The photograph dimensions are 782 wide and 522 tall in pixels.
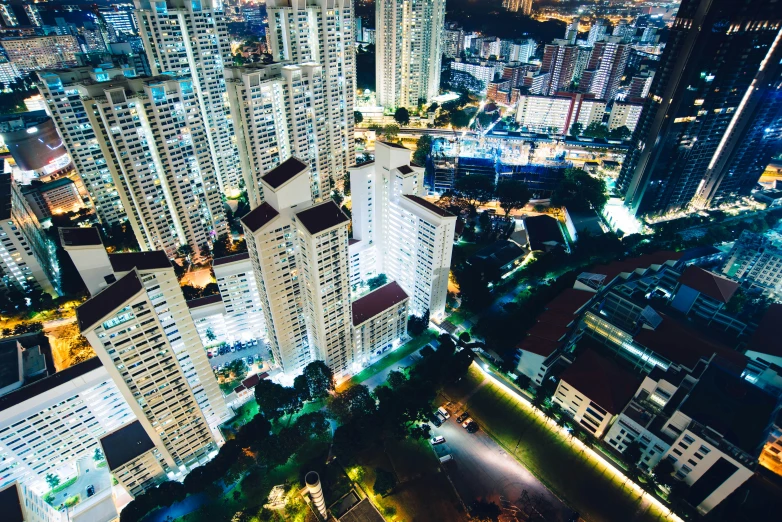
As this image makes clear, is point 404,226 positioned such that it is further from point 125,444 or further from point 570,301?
point 125,444

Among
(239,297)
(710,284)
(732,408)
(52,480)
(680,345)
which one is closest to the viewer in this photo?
(732,408)

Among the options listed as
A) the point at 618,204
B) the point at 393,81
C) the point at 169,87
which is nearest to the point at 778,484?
the point at 618,204

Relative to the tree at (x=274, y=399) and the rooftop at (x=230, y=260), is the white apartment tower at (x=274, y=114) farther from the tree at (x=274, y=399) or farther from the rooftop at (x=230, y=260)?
the tree at (x=274, y=399)

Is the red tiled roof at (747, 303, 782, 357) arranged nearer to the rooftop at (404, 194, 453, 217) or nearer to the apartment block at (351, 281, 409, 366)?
the rooftop at (404, 194, 453, 217)

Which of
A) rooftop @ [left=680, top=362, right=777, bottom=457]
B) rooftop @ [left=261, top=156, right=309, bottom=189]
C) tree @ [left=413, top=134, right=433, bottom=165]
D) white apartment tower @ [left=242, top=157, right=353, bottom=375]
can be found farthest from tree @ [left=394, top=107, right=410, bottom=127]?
rooftop @ [left=680, top=362, right=777, bottom=457]

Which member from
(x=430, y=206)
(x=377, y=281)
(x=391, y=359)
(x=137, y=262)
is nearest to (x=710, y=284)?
(x=430, y=206)

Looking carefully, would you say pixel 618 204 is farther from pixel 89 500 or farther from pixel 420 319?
pixel 89 500
